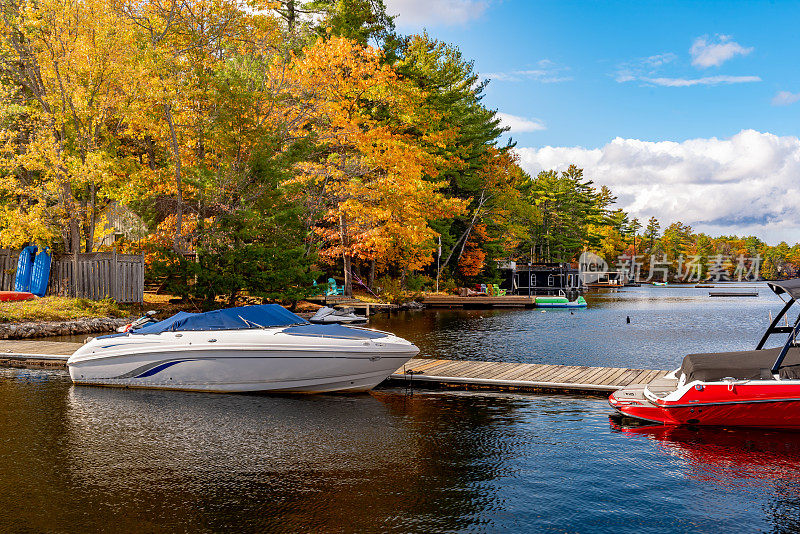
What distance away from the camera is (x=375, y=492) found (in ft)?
26.9

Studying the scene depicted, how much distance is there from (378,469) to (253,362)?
17.9 ft

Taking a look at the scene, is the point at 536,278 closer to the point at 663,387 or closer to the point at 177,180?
the point at 177,180

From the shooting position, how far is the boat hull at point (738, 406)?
1055cm

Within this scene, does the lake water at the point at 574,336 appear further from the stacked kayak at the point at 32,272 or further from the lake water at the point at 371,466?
the stacked kayak at the point at 32,272

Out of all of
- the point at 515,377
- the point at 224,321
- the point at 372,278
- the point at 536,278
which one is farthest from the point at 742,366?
the point at 536,278

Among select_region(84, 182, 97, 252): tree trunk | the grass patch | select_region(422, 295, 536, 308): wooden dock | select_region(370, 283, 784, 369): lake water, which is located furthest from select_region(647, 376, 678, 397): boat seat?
select_region(422, 295, 536, 308): wooden dock

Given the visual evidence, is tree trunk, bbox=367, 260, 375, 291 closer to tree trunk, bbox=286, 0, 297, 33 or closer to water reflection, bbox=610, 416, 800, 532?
tree trunk, bbox=286, 0, 297, 33

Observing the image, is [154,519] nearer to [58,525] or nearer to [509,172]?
[58,525]

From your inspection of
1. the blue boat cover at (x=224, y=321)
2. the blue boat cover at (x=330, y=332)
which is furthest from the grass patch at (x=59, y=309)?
the blue boat cover at (x=330, y=332)

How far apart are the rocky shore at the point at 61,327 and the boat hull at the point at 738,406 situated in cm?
2162

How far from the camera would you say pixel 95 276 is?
2741 cm

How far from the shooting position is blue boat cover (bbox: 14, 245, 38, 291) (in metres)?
27.9

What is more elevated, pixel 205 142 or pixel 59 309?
pixel 205 142

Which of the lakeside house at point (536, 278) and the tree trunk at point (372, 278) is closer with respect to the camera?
the tree trunk at point (372, 278)
